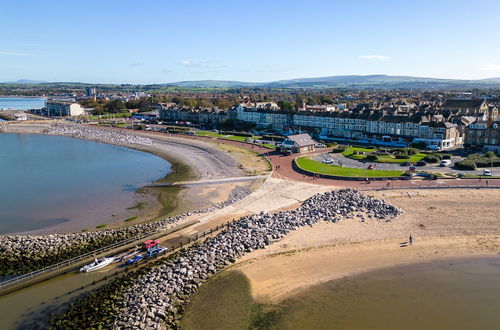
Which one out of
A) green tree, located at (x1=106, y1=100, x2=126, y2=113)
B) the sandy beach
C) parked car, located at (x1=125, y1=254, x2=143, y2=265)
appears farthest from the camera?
green tree, located at (x1=106, y1=100, x2=126, y2=113)

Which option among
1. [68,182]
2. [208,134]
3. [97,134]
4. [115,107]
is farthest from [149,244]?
[115,107]

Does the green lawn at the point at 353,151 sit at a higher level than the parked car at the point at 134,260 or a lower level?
higher

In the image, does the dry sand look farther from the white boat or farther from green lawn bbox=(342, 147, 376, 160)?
green lawn bbox=(342, 147, 376, 160)

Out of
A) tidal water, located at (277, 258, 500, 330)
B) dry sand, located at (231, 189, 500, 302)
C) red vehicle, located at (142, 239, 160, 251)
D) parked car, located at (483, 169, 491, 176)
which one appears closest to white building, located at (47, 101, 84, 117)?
red vehicle, located at (142, 239, 160, 251)

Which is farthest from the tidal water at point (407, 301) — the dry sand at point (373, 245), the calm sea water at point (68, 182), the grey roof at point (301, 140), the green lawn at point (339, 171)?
the grey roof at point (301, 140)

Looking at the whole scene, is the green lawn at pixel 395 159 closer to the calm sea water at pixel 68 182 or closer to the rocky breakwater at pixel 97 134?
the calm sea water at pixel 68 182

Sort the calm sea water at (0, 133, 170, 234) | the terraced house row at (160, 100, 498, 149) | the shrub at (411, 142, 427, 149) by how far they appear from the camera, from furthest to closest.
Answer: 1. the terraced house row at (160, 100, 498, 149)
2. the shrub at (411, 142, 427, 149)
3. the calm sea water at (0, 133, 170, 234)
